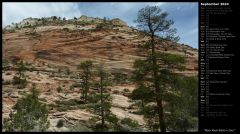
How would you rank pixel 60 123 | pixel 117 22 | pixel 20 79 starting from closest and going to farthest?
pixel 60 123 → pixel 20 79 → pixel 117 22

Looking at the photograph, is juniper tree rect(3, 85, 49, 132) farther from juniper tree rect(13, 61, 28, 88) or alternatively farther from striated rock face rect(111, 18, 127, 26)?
striated rock face rect(111, 18, 127, 26)

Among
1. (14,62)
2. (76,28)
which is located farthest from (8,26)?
(14,62)

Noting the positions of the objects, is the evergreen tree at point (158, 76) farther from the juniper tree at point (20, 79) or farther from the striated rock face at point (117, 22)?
the striated rock face at point (117, 22)

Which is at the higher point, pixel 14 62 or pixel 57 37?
pixel 57 37

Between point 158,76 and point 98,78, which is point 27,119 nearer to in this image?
point 158,76

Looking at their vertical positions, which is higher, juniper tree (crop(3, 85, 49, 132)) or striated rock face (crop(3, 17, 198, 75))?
striated rock face (crop(3, 17, 198, 75))

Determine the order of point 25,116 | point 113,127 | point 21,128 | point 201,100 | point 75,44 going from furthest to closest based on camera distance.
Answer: point 75,44, point 113,127, point 25,116, point 21,128, point 201,100

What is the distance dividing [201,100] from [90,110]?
19293mm

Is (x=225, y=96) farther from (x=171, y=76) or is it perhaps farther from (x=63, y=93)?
(x=63, y=93)

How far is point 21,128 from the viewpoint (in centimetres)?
1672

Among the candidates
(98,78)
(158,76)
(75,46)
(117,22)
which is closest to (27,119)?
(158,76)

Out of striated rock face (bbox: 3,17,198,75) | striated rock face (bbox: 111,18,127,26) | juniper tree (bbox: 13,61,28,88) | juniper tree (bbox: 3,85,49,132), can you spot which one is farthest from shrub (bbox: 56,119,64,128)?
striated rock face (bbox: 111,18,127,26)

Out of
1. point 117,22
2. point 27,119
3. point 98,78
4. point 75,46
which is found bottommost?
point 27,119

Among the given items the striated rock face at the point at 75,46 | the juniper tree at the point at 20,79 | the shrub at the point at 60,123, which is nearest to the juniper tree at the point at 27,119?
the shrub at the point at 60,123
